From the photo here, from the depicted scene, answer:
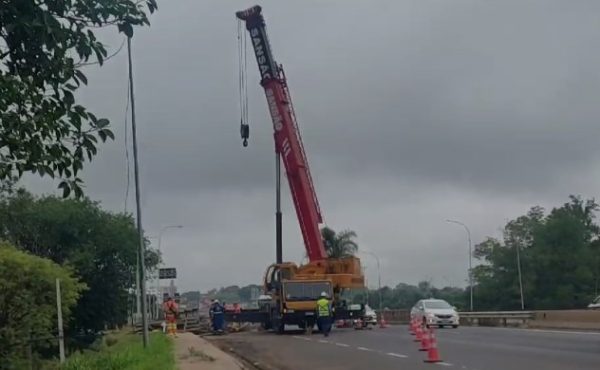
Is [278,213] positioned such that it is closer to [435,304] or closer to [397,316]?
[435,304]

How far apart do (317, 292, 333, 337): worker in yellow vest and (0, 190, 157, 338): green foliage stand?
20786mm

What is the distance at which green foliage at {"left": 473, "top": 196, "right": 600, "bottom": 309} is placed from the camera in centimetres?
9638

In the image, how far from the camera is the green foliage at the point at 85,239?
59969 mm

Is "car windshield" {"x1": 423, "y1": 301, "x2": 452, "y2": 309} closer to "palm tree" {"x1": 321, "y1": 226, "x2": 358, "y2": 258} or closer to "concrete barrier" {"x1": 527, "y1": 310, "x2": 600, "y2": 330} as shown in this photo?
"concrete barrier" {"x1": 527, "y1": 310, "x2": 600, "y2": 330}

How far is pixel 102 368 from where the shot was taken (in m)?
18.2

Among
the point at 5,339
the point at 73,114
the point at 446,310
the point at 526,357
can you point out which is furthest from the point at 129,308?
the point at 73,114

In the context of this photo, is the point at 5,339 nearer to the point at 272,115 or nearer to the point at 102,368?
the point at 102,368

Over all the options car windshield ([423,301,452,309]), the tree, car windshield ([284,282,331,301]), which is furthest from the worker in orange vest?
the tree

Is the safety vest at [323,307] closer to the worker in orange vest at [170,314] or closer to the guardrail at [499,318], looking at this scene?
the worker in orange vest at [170,314]

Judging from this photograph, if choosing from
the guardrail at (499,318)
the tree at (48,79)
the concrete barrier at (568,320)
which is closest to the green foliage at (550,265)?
the guardrail at (499,318)

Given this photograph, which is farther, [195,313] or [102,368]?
[195,313]

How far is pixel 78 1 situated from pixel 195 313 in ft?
223

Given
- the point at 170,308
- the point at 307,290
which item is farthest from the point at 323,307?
the point at 170,308

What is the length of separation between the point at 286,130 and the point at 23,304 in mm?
13950
